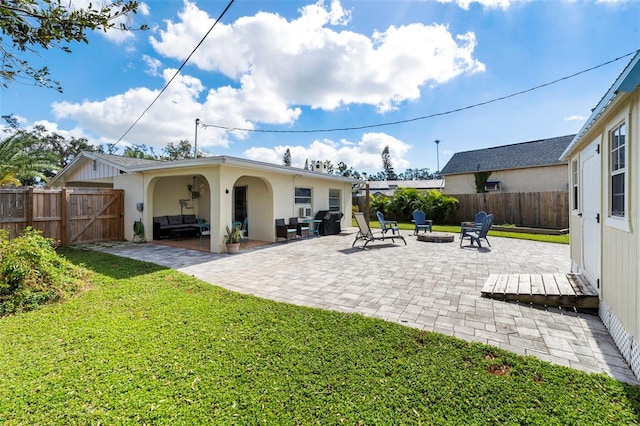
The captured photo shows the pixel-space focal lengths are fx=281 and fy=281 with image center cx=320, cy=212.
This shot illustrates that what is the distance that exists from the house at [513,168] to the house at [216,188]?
14179 millimetres

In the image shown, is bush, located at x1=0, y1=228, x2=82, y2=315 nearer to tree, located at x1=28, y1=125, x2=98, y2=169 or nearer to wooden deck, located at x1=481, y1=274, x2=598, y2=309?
wooden deck, located at x1=481, y1=274, x2=598, y2=309

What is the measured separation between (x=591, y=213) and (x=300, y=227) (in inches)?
343

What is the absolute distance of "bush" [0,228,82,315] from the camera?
13.9 feet

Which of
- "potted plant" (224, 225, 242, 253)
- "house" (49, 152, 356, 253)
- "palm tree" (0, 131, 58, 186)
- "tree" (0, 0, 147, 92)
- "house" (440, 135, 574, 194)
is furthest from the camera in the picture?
"house" (440, 135, 574, 194)

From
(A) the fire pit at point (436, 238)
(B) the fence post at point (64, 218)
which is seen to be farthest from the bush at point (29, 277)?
(A) the fire pit at point (436, 238)

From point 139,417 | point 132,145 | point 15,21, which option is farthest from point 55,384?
point 132,145

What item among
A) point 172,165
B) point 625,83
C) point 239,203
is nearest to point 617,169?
point 625,83

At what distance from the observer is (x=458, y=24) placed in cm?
849

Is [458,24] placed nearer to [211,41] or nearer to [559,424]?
[211,41]

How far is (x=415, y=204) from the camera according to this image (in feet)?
59.0

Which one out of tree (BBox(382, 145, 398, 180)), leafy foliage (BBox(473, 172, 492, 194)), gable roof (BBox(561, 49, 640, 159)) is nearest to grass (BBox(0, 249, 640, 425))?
gable roof (BBox(561, 49, 640, 159))

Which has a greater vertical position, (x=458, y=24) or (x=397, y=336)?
(x=458, y=24)

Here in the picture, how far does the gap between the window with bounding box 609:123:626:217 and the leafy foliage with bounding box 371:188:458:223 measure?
46.2 feet

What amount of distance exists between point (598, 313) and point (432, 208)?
1379 centimetres
